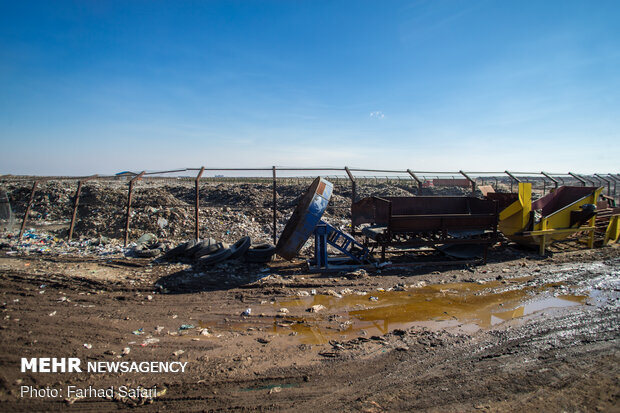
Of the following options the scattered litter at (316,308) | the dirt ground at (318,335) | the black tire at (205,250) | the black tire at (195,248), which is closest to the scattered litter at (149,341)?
the dirt ground at (318,335)

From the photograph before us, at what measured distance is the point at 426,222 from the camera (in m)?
7.73

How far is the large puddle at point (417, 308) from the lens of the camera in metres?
4.44

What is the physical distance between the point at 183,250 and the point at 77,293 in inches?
93.8

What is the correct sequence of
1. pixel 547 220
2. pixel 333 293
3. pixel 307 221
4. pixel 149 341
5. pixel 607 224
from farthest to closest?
pixel 607 224 < pixel 547 220 < pixel 307 221 < pixel 333 293 < pixel 149 341

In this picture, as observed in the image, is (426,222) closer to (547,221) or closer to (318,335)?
(547,221)

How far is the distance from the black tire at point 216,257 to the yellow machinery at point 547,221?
7.68m

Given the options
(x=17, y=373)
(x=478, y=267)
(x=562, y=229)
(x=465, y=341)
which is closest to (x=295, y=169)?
(x=478, y=267)

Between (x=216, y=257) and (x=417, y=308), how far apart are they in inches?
186

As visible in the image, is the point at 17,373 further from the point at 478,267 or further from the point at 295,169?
the point at 478,267

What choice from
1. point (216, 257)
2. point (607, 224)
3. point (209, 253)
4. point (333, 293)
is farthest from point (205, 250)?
point (607, 224)

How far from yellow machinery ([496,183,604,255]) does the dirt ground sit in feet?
5.17

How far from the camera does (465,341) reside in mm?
3990

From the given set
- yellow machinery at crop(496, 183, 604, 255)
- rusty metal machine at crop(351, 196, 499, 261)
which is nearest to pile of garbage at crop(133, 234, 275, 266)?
rusty metal machine at crop(351, 196, 499, 261)

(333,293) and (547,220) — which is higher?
(547,220)
